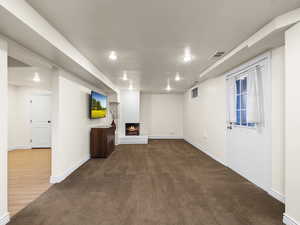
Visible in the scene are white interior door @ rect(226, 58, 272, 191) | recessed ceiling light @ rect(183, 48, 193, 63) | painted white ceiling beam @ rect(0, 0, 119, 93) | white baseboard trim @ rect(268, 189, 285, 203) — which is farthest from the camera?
recessed ceiling light @ rect(183, 48, 193, 63)

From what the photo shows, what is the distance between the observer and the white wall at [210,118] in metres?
4.21

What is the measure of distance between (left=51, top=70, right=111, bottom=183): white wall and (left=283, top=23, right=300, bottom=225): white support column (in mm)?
3618

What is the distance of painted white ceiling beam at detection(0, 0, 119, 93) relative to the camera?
1.57 metres

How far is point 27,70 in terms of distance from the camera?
397cm

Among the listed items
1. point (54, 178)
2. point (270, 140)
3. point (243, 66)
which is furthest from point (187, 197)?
point (243, 66)

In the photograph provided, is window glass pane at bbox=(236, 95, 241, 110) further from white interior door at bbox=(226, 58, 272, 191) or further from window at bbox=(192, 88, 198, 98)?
window at bbox=(192, 88, 198, 98)

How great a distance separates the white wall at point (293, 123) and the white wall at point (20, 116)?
285 inches

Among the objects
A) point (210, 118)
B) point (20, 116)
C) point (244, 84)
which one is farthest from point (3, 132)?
point (20, 116)

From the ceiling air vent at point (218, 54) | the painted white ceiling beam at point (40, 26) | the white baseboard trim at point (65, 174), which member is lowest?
the white baseboard trim at point (65, 174)

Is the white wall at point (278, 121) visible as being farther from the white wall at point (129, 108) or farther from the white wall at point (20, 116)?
the white wall at point (20, 116)

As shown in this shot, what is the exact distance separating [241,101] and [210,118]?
1514 millimetres

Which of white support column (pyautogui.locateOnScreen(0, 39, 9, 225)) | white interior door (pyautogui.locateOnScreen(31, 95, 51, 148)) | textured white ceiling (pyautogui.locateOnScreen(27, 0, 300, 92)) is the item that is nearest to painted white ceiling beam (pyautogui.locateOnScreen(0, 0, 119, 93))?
textured white ceiling (pyautogui.locateOnScreen(27, 0, 300, 92))

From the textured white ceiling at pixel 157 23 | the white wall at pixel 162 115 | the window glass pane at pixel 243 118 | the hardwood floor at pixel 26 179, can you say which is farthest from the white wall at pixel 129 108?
the window glass pane at pixel 243 118

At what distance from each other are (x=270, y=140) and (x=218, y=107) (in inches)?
75.1
